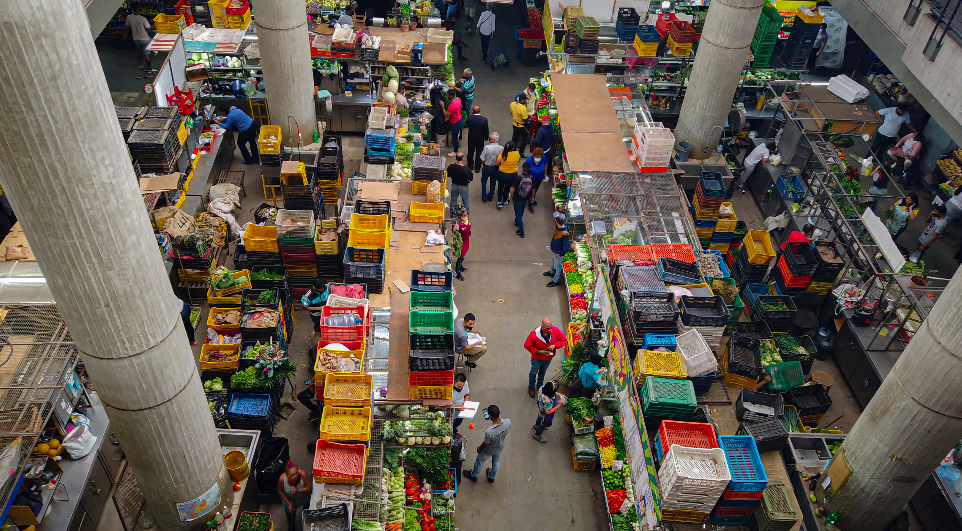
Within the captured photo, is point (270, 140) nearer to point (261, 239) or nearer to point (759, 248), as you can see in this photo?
point (261, 239)

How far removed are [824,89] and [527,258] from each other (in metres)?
8.91

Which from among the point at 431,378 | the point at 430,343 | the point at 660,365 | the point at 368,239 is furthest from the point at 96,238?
the point at 660,365

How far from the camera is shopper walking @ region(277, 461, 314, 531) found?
9.27 meters

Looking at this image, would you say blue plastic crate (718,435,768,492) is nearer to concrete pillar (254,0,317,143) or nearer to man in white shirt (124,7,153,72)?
concrete pillar (254,0,317,143)

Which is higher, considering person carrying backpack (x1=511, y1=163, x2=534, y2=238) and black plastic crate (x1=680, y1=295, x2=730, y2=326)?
black plastic crate (x1=680, y1=295, x2=730, y2=326)

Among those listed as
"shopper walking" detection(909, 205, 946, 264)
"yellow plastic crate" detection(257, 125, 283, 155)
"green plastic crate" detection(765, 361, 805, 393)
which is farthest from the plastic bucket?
"shopper walking" detection(909, 205, 946, 264)

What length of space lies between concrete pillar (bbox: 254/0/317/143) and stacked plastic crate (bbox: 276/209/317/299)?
3.35m

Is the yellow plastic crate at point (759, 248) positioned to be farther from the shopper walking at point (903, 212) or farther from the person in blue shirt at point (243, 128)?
the person in blue shirt at point (243, 128)

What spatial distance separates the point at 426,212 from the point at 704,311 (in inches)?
211

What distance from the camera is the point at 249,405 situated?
11.1m

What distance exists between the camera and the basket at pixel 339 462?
9.28 meters

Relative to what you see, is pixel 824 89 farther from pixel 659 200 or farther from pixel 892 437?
pixel 892 437

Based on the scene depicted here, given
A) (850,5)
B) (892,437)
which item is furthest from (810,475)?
(850,5)

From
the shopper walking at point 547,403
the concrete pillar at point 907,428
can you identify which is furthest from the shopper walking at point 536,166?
the concrete pillar at point 907,428
